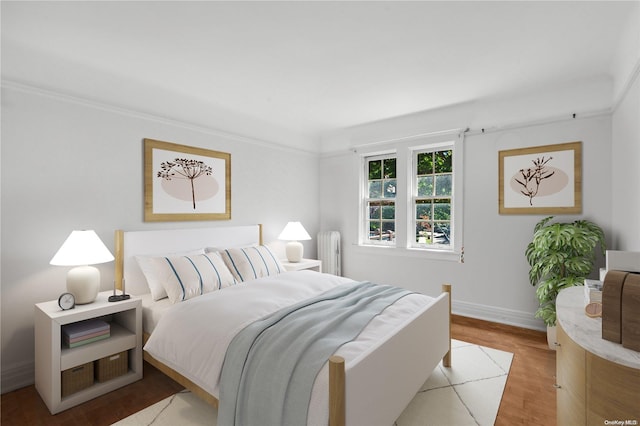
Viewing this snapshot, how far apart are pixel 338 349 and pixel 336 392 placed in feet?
1.02

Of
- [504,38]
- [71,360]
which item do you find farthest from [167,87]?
[504,38]

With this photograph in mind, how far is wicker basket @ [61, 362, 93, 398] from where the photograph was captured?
2212 millimetres

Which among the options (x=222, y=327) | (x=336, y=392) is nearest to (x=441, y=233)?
(x=222, y=327)

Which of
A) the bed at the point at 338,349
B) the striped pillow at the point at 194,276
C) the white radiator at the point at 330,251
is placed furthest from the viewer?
the white radiator at the point at 330,251

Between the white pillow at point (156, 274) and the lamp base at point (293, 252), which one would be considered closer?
the white pillow at point (156, 274)

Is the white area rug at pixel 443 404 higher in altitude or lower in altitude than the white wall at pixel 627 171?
lower

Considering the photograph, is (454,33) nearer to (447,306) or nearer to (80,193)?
(447,306)

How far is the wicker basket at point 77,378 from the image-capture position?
221 cm

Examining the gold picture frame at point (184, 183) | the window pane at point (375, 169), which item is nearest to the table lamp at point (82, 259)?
the gold picture frame at point (184, 183)

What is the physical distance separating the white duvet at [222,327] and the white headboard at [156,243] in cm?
84

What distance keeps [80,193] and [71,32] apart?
1246 mm

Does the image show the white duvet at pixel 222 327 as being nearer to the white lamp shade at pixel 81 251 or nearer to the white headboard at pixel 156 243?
the white lamp shade at pixel 81 251

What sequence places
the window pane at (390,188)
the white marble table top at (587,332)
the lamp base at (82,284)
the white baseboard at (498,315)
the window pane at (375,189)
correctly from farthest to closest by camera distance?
the window pane at (375,189), the window pane at (390,188), the white baseboard at (498,315), the lamp base at (82,284), the white marble table top at (587,332)

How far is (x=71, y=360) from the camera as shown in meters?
2.19
